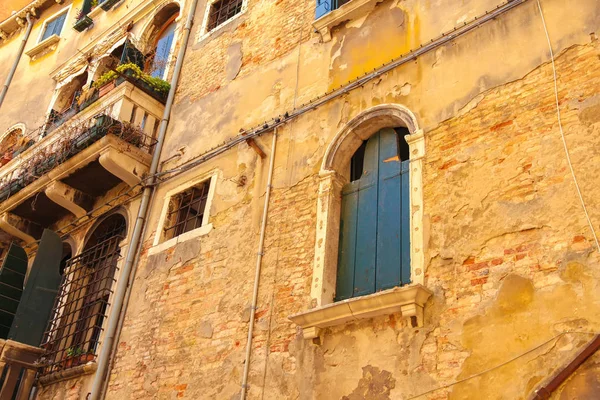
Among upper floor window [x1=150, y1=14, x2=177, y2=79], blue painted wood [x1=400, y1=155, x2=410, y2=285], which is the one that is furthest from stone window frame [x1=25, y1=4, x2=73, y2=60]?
blue painted wood [x1=400, y1=155, x2=410, y2=285]

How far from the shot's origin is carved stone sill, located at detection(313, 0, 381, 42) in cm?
836

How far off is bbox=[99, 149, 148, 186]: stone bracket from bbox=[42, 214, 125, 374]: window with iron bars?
2.35ft

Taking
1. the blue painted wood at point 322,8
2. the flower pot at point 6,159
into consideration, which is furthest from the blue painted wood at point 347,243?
the flower pot at point 6,159

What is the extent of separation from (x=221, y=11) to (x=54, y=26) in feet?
25.7

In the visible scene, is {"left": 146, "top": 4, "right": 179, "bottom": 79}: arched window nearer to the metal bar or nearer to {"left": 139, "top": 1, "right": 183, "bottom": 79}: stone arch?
{"left": 139, "top": 1, "right": 183, "bottom": 79}: stone arch

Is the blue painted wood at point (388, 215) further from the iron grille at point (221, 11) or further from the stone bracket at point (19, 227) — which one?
the stone bracket at point (19, 227)

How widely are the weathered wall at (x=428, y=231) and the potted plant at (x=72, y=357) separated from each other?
970 mm

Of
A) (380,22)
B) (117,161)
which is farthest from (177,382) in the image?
(380,22)

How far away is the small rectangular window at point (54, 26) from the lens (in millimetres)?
17084

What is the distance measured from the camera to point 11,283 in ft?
35.3

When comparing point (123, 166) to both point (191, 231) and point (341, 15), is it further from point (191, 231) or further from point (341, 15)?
point (341, 15)

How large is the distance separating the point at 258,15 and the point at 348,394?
21.5 ft

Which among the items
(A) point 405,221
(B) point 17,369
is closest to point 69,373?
(B) point 17,369

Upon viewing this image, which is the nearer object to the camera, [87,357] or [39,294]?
[87,357]
